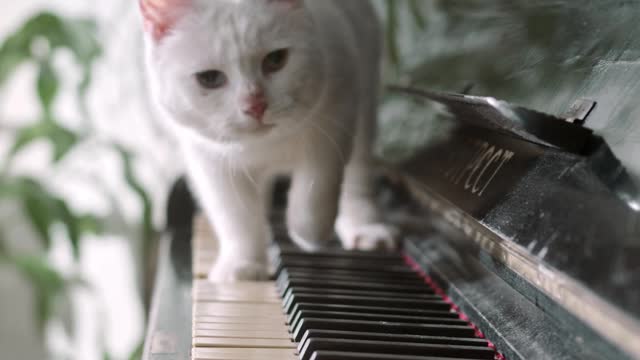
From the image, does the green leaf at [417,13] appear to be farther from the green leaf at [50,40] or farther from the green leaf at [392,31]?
the green leaf at [50,40]

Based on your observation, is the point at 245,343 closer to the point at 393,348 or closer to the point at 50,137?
the point at 393,348

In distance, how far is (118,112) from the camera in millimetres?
2277

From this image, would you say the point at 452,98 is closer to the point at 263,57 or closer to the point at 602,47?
the point at 602,47

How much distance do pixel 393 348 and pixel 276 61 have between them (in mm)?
452

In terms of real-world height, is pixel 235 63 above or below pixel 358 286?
above

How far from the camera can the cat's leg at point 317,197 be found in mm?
1202

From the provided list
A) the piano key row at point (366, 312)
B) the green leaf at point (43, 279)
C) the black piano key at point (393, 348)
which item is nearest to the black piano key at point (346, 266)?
the piano key row at point (366, 312)

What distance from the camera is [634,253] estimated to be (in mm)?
596

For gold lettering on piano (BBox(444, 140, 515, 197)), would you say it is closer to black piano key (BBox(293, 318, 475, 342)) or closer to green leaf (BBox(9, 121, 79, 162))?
black piano key (BBox(293, 318, 475, 342))

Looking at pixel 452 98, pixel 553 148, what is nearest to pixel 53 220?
pixel 452 98

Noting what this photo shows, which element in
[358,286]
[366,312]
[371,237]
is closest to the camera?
[366,312]

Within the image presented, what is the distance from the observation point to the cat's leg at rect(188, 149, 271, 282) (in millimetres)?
1210

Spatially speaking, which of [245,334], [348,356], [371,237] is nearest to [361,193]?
[371,237]

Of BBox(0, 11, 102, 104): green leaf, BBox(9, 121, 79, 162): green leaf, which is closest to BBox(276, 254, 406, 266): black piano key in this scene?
BBox(9, 121, 79, 162): green leaf
